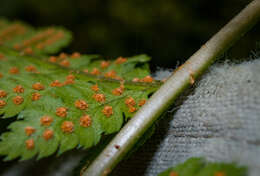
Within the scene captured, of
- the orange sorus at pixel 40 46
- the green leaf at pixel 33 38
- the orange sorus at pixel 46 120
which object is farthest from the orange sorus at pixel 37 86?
the orange sorus at pixel 40 46

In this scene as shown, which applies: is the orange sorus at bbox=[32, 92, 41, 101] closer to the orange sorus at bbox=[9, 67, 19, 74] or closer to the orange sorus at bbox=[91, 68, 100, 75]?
the orange sorus at bbox=[91, 68, 100, 75]

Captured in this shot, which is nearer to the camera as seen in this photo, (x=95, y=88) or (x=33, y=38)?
(x=95, y=88)

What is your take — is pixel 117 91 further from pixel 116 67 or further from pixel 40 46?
pixel 40 46

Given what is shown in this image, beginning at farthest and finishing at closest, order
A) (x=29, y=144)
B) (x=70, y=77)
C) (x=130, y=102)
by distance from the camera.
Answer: (x=70, y=77) < (x=130, y=102) < (x=29, y=144)

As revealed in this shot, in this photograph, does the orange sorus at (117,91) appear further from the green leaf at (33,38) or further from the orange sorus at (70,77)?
the green leaf at (33,38)

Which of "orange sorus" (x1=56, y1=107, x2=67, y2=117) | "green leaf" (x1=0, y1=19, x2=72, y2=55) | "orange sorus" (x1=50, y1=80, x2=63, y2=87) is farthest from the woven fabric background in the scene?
"green leaf" (x1=0, y1=19, x2=72, y2=55)

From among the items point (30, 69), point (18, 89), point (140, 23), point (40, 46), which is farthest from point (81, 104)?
point (140, 23)

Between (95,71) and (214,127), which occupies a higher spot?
(95,71)
